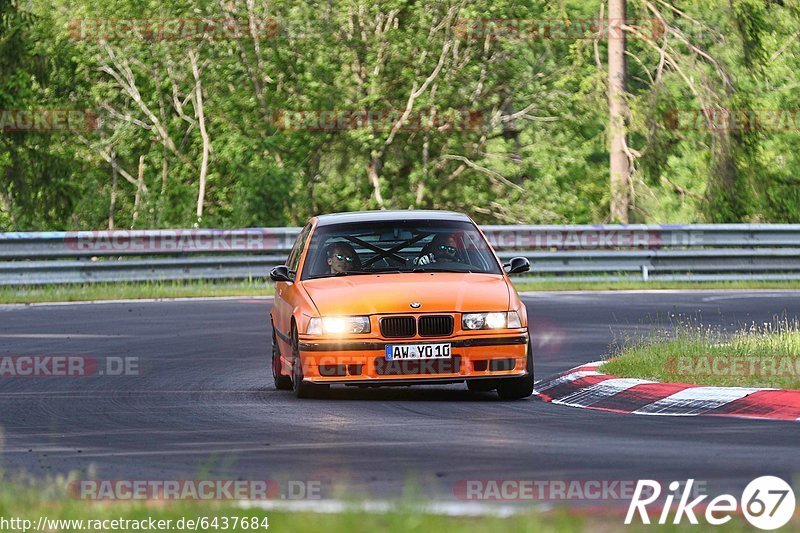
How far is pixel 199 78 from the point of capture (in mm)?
37594

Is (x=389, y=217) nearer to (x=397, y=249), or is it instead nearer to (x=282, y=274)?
(x=397, y=249)

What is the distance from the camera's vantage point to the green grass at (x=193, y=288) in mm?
25797

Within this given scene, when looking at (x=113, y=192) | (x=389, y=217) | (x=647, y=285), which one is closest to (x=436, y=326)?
(x=389, y=217)

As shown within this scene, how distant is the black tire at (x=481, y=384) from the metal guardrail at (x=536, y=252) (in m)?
14.1

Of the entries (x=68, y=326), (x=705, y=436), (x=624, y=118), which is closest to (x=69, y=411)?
(x=705, y=436)

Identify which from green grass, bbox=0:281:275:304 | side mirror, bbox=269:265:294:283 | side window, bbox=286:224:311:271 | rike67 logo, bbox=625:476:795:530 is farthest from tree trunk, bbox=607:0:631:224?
rike67 logo, bbox=625:476:795:530

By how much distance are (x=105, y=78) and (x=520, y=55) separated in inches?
394

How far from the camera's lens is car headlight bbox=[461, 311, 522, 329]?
12.6m

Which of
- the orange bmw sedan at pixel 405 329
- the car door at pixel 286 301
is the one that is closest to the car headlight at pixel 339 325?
the orange bmw sedan at pixel 405 329

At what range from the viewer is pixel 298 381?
42.4 ft

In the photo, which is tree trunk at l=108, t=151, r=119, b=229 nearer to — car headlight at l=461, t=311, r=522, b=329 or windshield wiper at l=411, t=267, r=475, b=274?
windshield wiper at l=411, t=267, r=475, b=274

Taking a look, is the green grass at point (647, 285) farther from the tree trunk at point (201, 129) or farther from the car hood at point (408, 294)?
the car hood at point (408, 294)

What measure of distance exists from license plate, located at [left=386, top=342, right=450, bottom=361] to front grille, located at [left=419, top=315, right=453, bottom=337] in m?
0.11

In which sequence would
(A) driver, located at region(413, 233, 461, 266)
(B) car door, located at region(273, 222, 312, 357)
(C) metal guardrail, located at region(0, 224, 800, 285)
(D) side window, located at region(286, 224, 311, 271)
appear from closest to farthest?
(B) car door, located at region(273, 222, 312, 357) < (A) driver, located at region(413, 233, 461, 266) < (D) side window, located at region(286, 224, 311, 271) < (C) metal guardrail, located at region(0, 224, 800, 285)
